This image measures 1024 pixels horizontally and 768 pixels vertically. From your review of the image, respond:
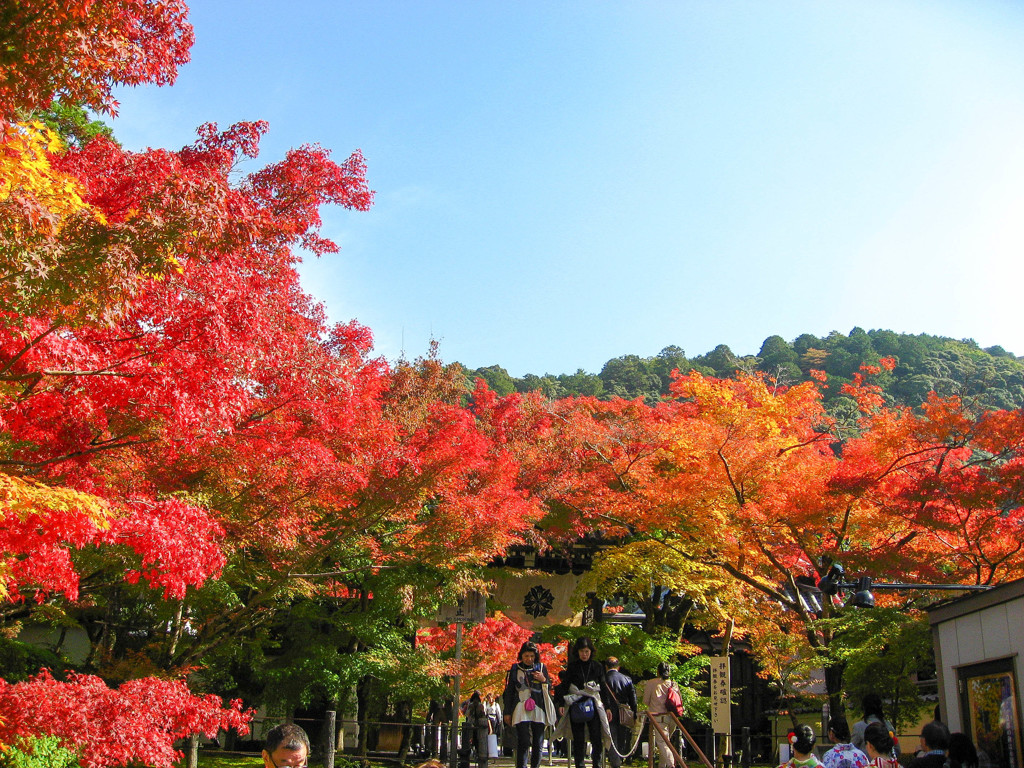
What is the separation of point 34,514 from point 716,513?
12.2 meters

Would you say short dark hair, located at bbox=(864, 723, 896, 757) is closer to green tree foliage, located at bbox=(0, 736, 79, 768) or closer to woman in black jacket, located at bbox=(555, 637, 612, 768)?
woman in black jacket, located at bbox=(555, 637, 612, 768)

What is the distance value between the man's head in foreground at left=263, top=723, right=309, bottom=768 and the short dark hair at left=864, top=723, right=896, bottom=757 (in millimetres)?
4306

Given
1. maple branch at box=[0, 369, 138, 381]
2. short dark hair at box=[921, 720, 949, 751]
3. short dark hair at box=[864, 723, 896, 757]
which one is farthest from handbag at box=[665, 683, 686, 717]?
maple branch at box=[0, 369, 138, 381]

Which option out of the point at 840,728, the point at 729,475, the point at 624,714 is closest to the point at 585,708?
the point at 624,714

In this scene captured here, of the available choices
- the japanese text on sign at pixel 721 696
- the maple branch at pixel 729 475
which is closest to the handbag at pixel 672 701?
the japanese text on sign at pixel 721 696

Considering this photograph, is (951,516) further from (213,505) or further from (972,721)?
(213,505)

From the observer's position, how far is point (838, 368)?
50969 millimetres

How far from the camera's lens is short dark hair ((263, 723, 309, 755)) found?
4.07m

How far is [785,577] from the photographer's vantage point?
15.6 meters

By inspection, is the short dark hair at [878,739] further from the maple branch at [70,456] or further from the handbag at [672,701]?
the maple branch at [70,456]

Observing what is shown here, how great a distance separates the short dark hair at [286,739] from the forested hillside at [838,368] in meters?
37.3

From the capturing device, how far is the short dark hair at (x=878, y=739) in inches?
239

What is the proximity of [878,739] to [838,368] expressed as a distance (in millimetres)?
48369

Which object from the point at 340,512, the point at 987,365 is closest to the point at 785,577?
the point at 340,512
